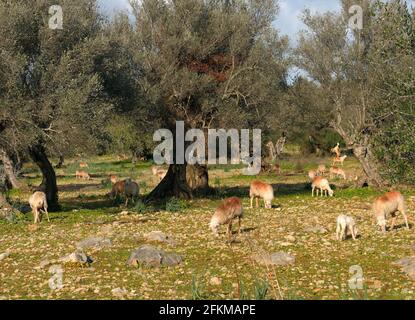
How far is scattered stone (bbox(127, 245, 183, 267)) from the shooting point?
49.5 ft

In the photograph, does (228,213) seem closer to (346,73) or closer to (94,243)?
(94,243)

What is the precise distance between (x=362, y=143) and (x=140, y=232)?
18.2 meters

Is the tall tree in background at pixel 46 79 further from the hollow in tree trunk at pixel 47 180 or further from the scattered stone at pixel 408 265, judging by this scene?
the scattered stone at pixel 408 265

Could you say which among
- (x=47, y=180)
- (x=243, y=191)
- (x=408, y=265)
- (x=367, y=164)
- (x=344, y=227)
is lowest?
(x=408, y=265)

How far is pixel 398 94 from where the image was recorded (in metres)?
15.6

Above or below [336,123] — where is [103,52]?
above

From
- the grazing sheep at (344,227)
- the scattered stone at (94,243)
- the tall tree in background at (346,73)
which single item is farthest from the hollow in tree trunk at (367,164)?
the scattered stone at (94,243)

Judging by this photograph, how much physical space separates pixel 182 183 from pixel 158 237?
1268 cm

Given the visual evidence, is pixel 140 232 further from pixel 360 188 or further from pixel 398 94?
pixel 360 188

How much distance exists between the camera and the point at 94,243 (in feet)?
59.0

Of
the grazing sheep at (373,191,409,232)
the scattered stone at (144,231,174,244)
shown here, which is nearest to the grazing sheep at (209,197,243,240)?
the scattered stone at (144,231,174,244)

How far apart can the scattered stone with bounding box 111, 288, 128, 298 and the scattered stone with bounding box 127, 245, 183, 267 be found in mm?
2385

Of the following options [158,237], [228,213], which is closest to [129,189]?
[158,237]

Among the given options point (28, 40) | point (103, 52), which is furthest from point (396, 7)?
point (28, 40)
